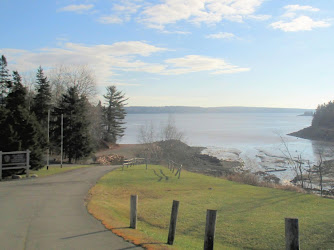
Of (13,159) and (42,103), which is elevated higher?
(42,103)

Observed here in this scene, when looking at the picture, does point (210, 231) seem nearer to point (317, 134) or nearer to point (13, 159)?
point (13, 159)

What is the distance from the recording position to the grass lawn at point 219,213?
10.6 meters

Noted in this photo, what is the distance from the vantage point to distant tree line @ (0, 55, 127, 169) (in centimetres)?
2633

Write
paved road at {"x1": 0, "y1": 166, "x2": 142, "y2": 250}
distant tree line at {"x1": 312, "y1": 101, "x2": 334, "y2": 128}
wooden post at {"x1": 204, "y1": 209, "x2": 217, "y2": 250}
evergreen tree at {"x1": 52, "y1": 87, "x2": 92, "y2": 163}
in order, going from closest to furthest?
1. wooden post at {"x1": 204, "y1": 209, "x2": 217, "y2": 250}
2. paved road at {"x1": 0, "y1": 166, "x2": 142, "y2": 250}
3. evergreen tree at {"x1": 52, "y1": 87, "x2": 92, "y2": 163}
4. distant tree line at {"x1": 312, "y1": 101, "x2": 334, "y2": 128}

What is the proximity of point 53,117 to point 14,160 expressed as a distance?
26.7 m

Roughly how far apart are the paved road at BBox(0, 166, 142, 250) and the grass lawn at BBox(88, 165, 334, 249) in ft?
1.84

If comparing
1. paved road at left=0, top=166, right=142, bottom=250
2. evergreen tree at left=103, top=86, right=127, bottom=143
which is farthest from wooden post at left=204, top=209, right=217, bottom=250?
evergreen tree at left=103, top=86, right=127, bottom=143

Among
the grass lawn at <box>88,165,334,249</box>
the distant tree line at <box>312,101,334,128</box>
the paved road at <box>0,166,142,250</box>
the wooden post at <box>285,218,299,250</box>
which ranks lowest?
the grass lawn at <box>88,165,334,249</box>

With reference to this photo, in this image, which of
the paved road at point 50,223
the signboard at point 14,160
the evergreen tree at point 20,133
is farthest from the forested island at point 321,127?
the paved road at point 50,223

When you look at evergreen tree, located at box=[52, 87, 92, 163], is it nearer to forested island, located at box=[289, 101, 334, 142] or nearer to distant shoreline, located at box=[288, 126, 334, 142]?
distant shoreline, located at box=[288, 126, 334, 142]

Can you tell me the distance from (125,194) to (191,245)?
1012 centimetres

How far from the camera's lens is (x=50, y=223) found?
10500 mm

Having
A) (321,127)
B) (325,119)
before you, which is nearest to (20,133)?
(321,127)

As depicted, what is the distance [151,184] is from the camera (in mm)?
23078
